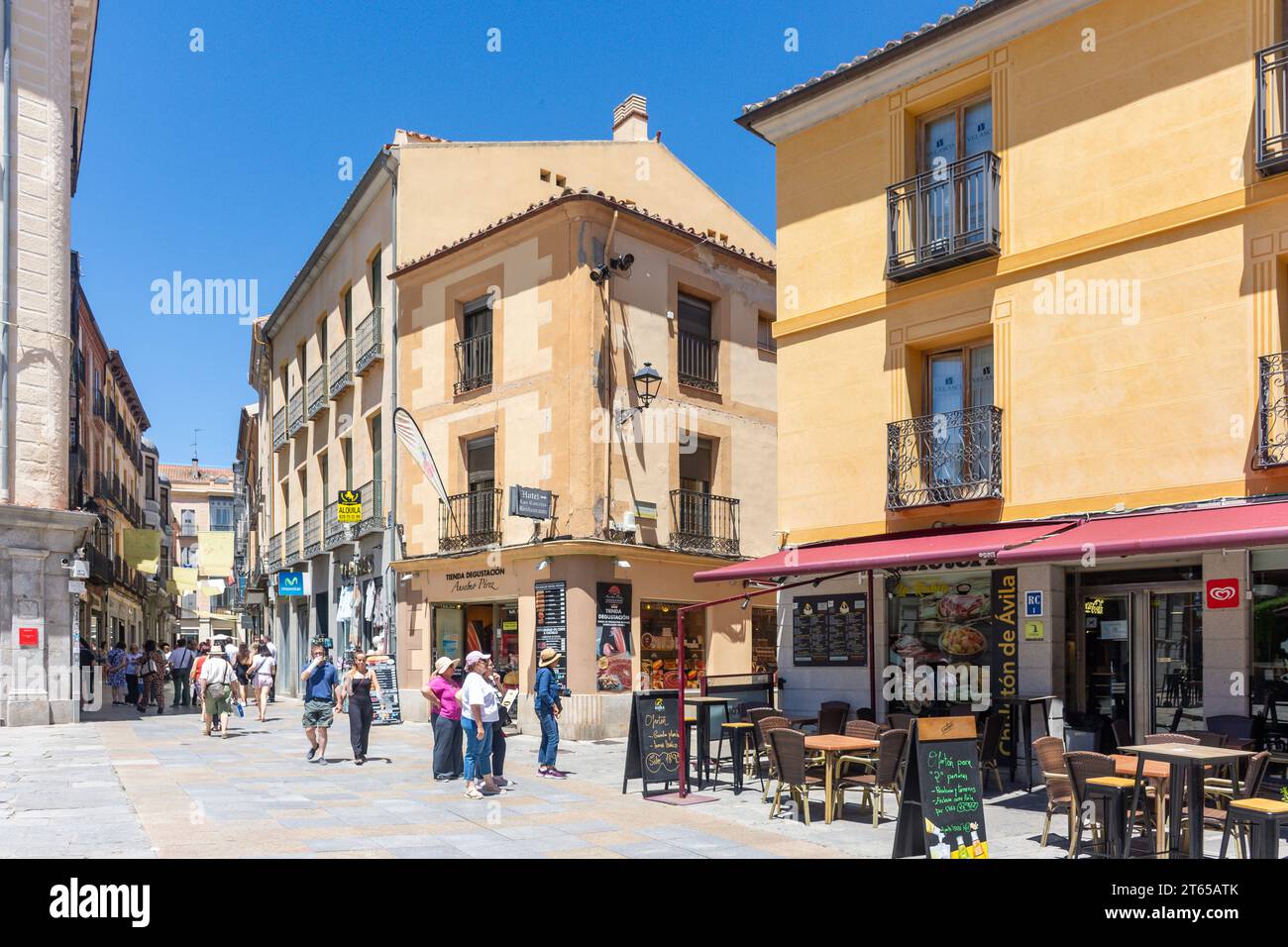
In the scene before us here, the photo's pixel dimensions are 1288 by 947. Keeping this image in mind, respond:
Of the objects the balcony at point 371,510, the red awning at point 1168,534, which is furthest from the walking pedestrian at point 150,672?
the red awning at point 1168,534

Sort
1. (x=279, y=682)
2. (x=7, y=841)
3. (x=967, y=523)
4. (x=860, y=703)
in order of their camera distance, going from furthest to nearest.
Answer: (x=279, y=682) < (x=860, y=703) < (x=967, y=523) < (x=7, y=841)

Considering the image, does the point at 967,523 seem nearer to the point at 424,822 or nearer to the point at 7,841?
the point at 424,822

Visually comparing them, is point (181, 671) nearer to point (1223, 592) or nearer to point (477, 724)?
point (477, 724)

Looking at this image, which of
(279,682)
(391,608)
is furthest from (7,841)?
(279,682)

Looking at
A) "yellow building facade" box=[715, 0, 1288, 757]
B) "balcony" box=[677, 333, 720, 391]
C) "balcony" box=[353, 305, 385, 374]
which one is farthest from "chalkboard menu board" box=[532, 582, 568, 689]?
"balcony" box=[353, 305, 385, 374]

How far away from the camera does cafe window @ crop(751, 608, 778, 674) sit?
885 inches

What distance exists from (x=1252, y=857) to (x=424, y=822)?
6.74m

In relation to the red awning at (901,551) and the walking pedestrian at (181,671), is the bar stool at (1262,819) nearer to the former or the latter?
the red awning at (901,551)

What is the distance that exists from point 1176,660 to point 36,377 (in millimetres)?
18828

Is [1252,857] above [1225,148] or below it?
below

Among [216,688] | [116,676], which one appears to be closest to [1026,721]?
[216,688]

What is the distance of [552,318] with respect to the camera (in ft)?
65.3

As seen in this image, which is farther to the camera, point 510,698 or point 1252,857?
point 510,698
